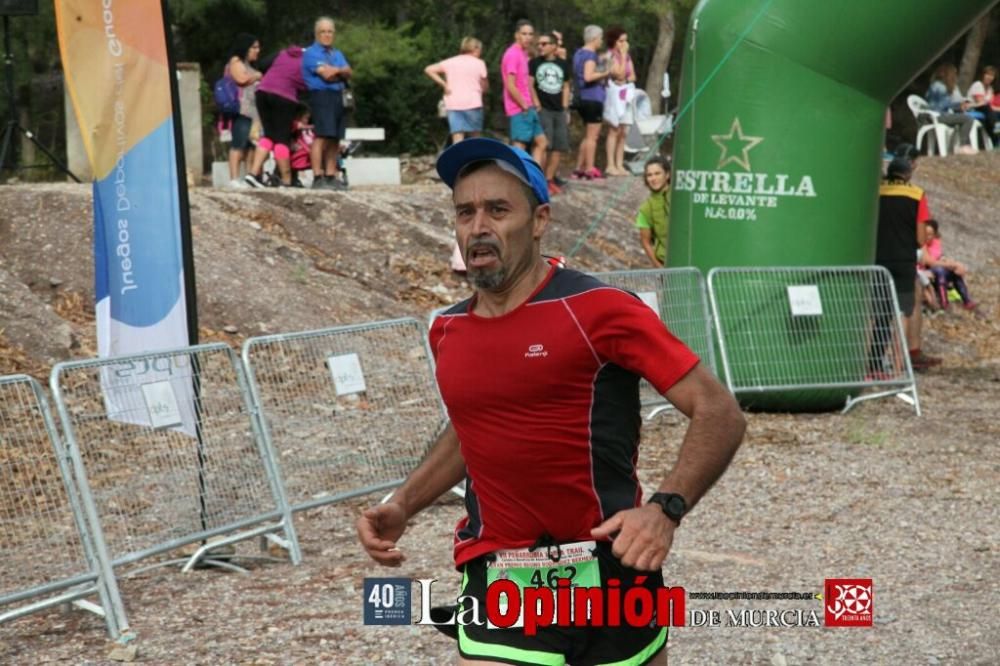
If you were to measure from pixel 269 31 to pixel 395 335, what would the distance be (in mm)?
19987

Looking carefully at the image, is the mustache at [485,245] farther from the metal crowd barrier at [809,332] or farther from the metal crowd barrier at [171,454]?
the metal crowd barrier at [809,332]

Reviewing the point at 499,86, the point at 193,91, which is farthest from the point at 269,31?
the point at 193,91

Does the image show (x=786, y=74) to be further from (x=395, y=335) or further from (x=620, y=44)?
(x=620, y=44)

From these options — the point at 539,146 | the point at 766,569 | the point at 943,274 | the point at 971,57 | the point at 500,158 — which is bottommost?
the point at 943,274

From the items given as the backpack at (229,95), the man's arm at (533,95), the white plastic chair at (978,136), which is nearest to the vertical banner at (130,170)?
the man's arm at (533,95)

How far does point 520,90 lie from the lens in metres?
16.7

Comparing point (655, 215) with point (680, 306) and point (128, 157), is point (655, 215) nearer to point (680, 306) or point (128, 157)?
point (680, 306)

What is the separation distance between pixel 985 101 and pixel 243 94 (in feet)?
58.4

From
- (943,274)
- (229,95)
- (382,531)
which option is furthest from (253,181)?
(382,531)

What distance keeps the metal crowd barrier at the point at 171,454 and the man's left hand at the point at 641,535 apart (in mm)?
3818

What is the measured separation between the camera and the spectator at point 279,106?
642 inches

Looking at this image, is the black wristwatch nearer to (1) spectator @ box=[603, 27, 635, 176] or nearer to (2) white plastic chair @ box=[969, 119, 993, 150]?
(1) spectator @ box=[603, 27, 635, 176]

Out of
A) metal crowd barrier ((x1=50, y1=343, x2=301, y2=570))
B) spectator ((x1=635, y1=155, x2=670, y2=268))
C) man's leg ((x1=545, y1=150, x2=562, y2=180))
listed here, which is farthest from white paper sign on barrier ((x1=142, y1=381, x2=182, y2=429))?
man's leg ((x1=545, y1=150, x2=562, y2=180))

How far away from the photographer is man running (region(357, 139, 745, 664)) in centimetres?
369
